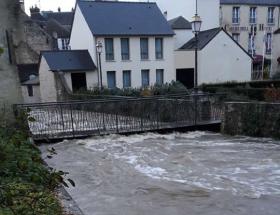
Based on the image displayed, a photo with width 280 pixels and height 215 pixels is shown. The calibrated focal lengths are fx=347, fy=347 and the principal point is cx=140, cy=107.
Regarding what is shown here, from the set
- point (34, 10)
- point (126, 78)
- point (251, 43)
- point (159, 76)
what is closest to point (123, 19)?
point (126, 78)

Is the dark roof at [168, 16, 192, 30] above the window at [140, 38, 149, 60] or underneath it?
above

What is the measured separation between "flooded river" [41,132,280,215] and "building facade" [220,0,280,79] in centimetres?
2496

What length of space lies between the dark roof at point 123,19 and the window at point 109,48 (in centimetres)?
62

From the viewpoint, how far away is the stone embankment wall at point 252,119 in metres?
12.2

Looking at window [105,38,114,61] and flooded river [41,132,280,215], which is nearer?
flooded river [41,132,280,215]

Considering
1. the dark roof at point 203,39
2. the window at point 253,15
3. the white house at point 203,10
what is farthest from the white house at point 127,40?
the window at point 253,15

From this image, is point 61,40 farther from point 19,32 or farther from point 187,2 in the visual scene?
point 19,32

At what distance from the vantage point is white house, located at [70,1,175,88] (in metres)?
26.8

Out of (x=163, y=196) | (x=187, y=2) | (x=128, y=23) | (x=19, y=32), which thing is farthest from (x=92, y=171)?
(x=187, y=2)

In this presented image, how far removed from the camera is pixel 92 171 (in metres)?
9.01

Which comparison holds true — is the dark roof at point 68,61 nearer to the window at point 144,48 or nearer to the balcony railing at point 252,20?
the window at point 144,48

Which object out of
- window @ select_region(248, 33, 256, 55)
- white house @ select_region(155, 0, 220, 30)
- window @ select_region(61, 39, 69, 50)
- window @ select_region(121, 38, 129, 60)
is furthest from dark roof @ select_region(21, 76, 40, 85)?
window @ select_region(248, 33, 256, 55)

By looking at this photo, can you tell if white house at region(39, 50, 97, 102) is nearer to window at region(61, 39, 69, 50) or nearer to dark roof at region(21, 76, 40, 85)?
dark roof at region(21, 76, 40, 85)

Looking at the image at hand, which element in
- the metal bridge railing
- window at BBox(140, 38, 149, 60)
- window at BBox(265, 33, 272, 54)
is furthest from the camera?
window at BBox(265, 33, 272, 54)
